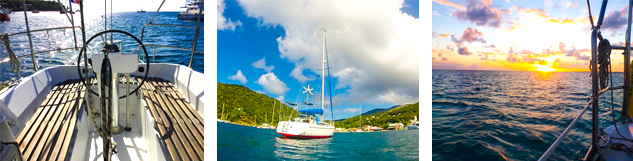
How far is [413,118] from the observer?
16.0ft

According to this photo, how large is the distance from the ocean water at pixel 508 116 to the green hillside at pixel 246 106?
2283 millimetres

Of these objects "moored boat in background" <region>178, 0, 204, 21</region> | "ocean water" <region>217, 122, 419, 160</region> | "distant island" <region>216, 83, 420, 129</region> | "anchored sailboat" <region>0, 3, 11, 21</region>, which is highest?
"moored boat in background" <region>178, 0, 204, 21</region>

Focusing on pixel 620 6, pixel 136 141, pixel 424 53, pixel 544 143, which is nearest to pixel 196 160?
pixel 136 141

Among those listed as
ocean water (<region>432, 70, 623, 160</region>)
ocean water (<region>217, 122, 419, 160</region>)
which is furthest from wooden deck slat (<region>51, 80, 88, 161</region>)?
ocean water (<region>432, 70, 623, 160</region>)

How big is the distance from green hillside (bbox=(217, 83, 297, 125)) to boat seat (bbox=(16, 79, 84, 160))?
2.96 metres

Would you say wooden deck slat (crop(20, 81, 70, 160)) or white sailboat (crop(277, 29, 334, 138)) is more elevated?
wooden deck slat (crop(20, 81, 70, 160))

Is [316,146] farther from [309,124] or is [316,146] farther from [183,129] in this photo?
[183,129]

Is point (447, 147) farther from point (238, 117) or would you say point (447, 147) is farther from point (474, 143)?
point (238, 117)

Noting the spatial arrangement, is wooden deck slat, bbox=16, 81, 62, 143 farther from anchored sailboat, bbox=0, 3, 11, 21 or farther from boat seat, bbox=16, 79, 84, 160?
anchored sailboat, bbox=0, 3, 11, 21

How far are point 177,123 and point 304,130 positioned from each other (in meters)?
3.14

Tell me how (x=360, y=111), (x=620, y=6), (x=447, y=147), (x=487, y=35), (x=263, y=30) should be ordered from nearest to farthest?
(x=447, y=147), (x=263, y=30), (x=360, y=111), (x=620, y=6), (x=487, y=35)

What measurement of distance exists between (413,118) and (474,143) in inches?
34.3

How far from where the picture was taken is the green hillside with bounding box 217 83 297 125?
4.81 meters

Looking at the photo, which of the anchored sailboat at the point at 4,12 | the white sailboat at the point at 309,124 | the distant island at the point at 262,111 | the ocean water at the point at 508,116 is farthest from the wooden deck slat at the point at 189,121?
the ocean water at the point at 508,116
